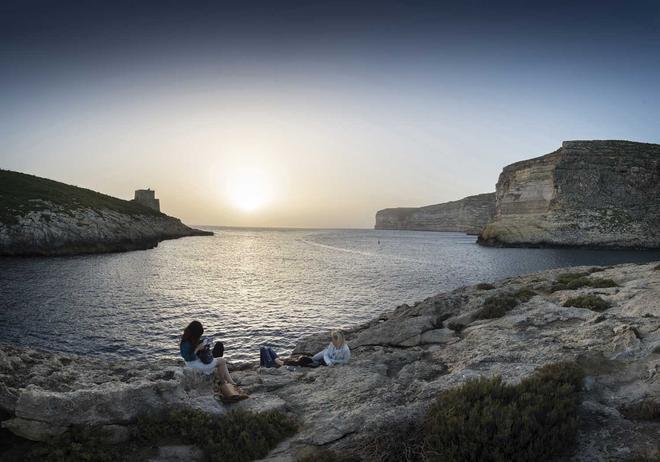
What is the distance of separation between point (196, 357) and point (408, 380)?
19.5ft

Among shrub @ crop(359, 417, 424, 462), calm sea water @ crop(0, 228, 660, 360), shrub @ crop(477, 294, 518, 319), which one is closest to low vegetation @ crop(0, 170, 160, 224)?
calm sea water @ crop(0, 228, 660, 360)

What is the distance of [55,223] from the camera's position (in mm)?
60656

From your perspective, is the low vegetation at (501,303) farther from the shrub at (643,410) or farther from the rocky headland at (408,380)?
the shrub at (643,410)

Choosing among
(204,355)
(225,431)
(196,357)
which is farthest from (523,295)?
(225,431)

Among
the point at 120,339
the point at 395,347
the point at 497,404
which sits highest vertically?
the point at 497,404

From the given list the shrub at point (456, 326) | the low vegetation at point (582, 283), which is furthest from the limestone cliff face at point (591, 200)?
the shrub at point (456, 326)

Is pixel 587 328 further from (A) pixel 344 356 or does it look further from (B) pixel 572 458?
(A) pixel 344 356

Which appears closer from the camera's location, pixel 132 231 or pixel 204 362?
pixel 204 362

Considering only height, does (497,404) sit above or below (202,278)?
above

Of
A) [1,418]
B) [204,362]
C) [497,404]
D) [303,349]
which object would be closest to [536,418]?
[497,404]

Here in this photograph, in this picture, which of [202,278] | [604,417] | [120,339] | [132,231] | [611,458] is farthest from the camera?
[132,231]

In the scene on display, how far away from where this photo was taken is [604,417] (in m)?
6.07

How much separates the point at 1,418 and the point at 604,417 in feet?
37.0

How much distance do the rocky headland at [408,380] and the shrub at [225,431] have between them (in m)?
0.23
